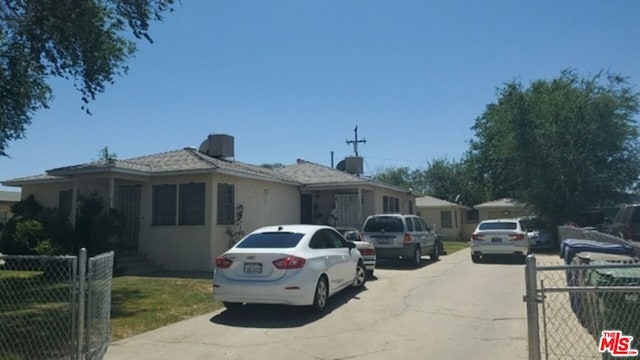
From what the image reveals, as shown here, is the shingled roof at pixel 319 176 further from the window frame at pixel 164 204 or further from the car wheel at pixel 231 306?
the car wheel at pixel 231 306

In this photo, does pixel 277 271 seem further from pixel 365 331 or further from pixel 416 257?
pixel 416 257

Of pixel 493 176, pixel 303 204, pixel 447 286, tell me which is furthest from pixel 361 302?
pixel 493 176

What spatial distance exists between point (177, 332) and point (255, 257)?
1.78 m

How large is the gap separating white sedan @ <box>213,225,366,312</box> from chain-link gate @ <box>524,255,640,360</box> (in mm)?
3894

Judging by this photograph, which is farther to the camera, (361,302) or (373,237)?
(373,237)

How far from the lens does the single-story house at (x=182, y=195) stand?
54.2 ft

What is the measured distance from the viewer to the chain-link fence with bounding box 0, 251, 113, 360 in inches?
209

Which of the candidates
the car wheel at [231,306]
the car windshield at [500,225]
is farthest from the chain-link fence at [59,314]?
the car windshield at [500,225]

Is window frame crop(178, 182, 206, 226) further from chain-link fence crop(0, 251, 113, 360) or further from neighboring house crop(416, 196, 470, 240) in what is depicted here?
neighboring house crop(416, 196, 470, 240)

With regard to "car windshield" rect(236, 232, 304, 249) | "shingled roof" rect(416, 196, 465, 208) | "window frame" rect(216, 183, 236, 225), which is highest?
"shingled roof" rect(416, 196, 465, 208)

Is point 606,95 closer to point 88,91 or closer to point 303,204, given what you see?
point 303,204

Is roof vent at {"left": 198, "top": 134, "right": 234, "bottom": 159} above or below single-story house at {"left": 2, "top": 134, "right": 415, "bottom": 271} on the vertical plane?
above

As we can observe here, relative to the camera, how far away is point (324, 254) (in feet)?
32.1

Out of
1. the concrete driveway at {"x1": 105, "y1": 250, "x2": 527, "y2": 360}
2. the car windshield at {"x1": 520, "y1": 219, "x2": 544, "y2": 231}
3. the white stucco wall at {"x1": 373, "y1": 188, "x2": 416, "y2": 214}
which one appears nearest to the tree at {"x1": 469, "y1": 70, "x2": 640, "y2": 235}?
the car windshield at {"x1": 520, "y1": 219, "x2": 544, "y2": 231}
